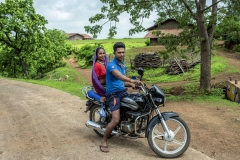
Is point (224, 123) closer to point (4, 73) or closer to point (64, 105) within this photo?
→ point (64, 105)

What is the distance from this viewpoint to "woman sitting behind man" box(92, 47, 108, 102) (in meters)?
5.25

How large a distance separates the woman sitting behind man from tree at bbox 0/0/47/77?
2588cm

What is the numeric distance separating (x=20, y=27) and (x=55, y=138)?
26555 millimetres

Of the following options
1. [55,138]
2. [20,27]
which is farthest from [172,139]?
[20,27]

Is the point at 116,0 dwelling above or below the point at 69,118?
above

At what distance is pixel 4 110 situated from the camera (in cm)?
860

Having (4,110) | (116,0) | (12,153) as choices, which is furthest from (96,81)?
(116,0)

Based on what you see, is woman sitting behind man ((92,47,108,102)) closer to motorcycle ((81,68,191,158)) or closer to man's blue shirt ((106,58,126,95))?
man's blue shirt ((106,58,126,95))

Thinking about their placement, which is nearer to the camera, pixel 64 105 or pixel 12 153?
pixel 12 153

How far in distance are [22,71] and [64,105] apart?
28.4 meters

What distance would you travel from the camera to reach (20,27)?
1155 inches

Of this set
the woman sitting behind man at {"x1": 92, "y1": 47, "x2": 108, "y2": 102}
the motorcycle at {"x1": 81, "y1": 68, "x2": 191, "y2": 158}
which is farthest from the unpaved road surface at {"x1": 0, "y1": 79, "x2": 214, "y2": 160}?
the woman sitting behind man at {"x1": 92, "y1": 47, "x2": 108, "y2": 102}

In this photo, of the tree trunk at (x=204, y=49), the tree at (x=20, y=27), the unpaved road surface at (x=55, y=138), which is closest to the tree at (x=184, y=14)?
the tree trunk at (x=204, y=49)

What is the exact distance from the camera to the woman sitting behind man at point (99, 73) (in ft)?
17.2
